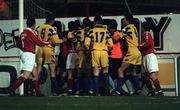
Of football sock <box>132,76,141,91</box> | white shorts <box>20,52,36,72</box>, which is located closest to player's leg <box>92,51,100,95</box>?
football sock <box>132,76,141,91</box>

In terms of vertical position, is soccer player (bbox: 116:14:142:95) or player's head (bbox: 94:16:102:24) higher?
player's head (bbox: 94:16:102:24)

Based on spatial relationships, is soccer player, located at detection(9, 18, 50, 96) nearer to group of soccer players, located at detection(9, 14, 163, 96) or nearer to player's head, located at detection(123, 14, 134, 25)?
group of soccer players, located at detection(9, 14, 163, 96)

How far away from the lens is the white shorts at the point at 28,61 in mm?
12484

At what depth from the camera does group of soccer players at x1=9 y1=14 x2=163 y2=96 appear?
1334cm

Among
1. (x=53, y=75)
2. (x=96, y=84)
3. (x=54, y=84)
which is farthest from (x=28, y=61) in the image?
(x=96, y=84)

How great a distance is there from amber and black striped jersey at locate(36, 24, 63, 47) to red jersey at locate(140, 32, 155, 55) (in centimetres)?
201

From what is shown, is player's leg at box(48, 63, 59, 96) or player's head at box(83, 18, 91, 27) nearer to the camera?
player's leg at box(48, 63, 59, 96)

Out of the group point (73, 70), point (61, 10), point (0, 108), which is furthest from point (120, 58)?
point (0, 108)

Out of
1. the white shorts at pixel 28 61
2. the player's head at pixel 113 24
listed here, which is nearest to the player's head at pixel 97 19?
the player's head at pixel 113 24

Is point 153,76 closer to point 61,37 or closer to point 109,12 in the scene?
point 61,37

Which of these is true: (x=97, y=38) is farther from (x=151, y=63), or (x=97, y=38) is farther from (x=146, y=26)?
(x=146, y=26)

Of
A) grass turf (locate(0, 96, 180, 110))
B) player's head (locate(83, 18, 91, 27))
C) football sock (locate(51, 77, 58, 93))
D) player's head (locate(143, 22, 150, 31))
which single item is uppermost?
player's head (locate(83, 18, 91, 27))

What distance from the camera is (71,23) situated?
47.8 ft

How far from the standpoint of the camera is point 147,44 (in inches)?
528
